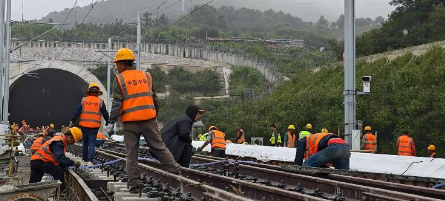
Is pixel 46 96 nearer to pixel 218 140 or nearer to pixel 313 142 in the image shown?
pixel 218 140

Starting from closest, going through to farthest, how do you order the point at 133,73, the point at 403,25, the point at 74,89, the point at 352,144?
the point at 133,73 → the point at 352,144 → the point at 403,25 → the point at 74,89

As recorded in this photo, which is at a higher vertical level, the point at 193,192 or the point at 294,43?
the point at 294,43

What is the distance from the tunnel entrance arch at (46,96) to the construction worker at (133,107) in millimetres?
54101

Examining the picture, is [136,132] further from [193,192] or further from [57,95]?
[57,95]

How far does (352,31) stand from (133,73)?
1213 cm

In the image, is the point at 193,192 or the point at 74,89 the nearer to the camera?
the point at 193,192

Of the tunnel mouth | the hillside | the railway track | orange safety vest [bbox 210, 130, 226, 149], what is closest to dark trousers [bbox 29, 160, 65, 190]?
the railway track

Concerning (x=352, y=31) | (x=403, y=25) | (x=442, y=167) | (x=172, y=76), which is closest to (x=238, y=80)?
(x=172, y=76)

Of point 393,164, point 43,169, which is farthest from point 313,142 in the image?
point 43,169

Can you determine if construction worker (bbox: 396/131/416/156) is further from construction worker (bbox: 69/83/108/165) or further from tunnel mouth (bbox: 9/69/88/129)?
tunnel mouth (bbox: 9/69/88/129)

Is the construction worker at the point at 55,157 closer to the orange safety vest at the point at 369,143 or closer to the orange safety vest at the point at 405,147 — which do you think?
the orange safety vest at the point at 405,147

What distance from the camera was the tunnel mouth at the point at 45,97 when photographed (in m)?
67.2

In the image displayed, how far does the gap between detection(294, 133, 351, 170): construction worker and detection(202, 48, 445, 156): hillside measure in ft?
46.2

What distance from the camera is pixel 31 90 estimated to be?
227 feet
